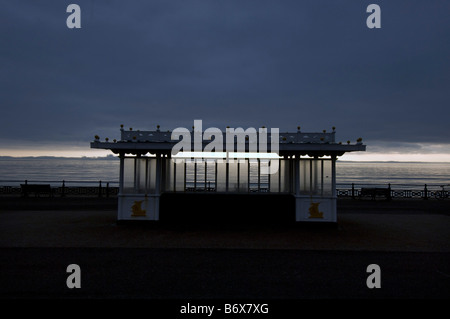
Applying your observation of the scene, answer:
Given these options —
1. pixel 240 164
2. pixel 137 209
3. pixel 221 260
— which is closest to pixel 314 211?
→ pixel 240 164

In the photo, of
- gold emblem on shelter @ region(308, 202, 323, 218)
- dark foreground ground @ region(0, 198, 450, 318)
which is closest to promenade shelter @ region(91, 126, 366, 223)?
gold emblem on shelter @ region(308, 202, 323, 218)

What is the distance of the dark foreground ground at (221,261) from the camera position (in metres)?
5.63

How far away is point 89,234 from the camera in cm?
1076

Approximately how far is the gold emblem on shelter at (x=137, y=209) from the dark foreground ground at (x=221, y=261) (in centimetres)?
45

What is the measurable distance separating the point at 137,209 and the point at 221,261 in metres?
5.98

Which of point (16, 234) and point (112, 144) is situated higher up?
point (112, 144)

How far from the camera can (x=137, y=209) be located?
12.5m

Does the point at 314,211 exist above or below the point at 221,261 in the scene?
above

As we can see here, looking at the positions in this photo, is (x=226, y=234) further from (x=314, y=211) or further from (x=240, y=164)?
(x=314, y=211)

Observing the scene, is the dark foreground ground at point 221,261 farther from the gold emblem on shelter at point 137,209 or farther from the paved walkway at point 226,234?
the gold emblem on shelter at point 137,209

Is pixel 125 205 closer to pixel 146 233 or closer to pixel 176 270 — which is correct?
pixel 146 233

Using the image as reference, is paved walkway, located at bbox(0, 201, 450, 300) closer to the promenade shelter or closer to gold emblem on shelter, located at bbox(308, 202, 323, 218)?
gold emblem on shelter, located at bbox(308, 202, 323, 218)
